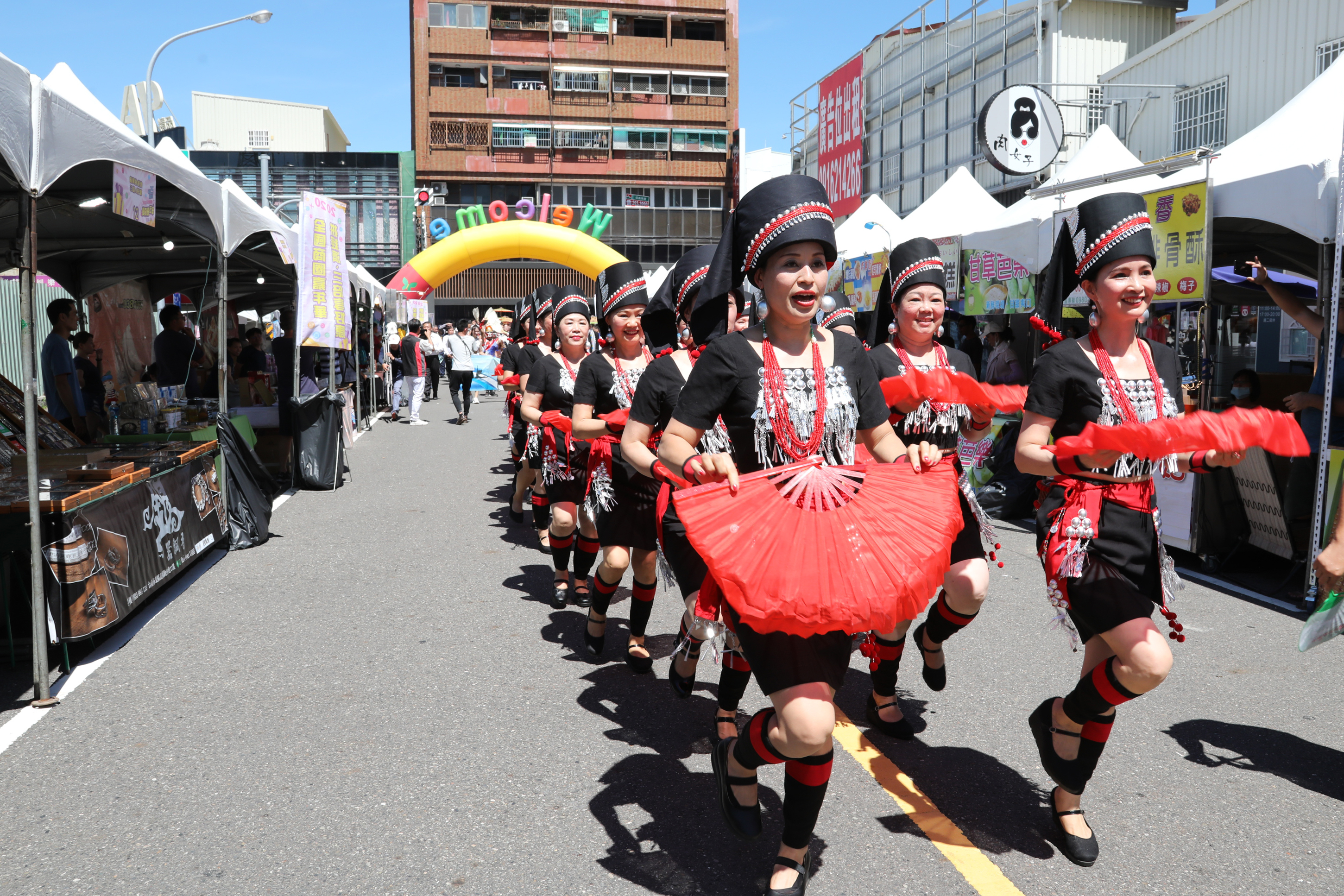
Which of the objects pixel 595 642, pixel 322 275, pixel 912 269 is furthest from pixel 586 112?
pixel 912 269

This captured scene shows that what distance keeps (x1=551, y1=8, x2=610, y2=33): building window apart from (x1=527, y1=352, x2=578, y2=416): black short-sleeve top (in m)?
48.7

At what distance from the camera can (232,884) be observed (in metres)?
3.00

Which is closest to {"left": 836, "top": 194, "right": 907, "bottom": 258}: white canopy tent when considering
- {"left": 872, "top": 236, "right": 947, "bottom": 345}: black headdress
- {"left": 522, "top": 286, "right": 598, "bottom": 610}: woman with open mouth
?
{"left": 522, "top": 286, "right": 598, "bottom": 610}: woman with open mouth

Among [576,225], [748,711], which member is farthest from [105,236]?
[576,225]

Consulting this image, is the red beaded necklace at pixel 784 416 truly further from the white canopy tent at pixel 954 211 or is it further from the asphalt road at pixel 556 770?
the white canopy tent at pixel 954 211

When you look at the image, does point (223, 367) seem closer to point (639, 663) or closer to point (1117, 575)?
point (639, 663)

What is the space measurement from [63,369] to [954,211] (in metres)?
10.7

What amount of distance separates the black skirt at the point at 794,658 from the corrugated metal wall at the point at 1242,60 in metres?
17.1

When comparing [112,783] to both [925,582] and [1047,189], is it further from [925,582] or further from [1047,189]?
[1047,189]

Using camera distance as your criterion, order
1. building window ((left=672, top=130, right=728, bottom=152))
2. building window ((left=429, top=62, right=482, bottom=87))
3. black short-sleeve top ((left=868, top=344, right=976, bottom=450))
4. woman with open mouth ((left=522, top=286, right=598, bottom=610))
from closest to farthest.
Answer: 1. black short-sleeve top ((left=868, top=344, right=976, bottom=450))
2. woman with open mouth ((left=522, top=286, right=598, bottom=610))
3. building window ((left=429, top=62, right=482, bottom=87))
4. building window ((left=672, top=130, right=728, bottom=152))

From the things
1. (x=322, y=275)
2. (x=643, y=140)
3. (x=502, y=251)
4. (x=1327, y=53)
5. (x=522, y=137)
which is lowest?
(x=322, y=275)

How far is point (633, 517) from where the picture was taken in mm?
5023

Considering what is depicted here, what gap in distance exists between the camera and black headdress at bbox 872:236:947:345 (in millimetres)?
4484

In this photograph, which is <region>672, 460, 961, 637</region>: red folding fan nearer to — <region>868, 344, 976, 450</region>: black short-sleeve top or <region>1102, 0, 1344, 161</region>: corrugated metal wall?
<region>868, 344, 976, 450</region>: black short-sleeve top
